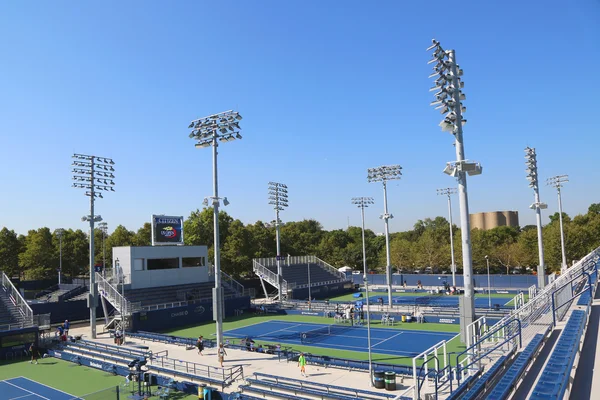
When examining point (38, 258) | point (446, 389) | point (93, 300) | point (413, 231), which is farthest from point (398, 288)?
point (413, 231)

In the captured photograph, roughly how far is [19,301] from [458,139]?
35.5 meters

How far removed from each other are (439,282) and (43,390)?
52.7 metres

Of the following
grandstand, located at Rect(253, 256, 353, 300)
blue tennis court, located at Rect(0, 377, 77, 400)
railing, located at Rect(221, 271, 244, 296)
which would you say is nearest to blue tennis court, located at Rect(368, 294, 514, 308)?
grandstand, located at Rect(253, 256, 353, 300)

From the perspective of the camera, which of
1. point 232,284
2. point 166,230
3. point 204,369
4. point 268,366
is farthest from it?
point 232,284

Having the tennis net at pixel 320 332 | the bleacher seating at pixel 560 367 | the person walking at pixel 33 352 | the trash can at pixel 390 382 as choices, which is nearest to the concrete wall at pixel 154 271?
the person walking at pixel 33 352

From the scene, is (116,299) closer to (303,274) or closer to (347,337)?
(347,337)

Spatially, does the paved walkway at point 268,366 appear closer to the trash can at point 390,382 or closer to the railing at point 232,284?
the trash can at point 390,382

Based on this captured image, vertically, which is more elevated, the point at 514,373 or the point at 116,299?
the point at 514,373

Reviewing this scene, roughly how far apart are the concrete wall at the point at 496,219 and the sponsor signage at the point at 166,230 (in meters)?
161

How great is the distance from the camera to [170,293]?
44469 millimetres

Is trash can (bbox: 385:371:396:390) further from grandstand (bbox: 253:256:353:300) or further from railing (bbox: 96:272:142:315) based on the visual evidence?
grandstand (bbox: 253:256:353:300)

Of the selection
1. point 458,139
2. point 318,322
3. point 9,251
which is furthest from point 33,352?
point 9,251

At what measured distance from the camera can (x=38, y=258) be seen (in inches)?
2842

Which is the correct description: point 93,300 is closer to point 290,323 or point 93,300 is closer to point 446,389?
point 290,323
